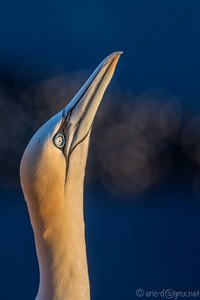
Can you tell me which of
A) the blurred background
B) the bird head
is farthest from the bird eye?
the blurred background

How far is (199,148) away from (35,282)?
136 cm

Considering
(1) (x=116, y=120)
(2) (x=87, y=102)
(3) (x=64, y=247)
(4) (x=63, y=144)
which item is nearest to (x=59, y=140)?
(4) (x=63, y=144)

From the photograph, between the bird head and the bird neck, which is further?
the bird neck

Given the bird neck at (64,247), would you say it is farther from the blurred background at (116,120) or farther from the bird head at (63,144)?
the blurred background at (116,120)

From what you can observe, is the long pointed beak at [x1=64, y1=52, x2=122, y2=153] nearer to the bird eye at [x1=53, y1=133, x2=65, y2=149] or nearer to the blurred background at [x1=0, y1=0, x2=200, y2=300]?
the bird eye at [x1=53, y1=133, x2=65, y2=149]

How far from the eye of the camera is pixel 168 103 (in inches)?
159

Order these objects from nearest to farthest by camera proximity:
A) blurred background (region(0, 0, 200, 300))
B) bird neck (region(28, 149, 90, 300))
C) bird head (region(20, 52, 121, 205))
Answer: bird head (region(20, 52, 121, 205)) < bird neck (region(28, 149, 90, 300)) < blurred background (region(0, 0, 200, 300))

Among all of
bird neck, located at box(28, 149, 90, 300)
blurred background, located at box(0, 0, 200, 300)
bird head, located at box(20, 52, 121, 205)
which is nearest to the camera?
bird head, located at box(20, 52, 121, 205)

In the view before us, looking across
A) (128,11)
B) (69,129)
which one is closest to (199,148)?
(128,11)

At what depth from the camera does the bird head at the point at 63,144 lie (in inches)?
75.2

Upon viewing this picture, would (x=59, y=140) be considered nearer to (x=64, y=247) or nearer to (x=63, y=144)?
(x=63, y=144)

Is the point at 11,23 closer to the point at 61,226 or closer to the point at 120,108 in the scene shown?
the point at 120,108

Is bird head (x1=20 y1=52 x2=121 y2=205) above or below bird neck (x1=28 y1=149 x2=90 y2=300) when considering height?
above

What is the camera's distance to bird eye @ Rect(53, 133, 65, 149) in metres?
1.99
